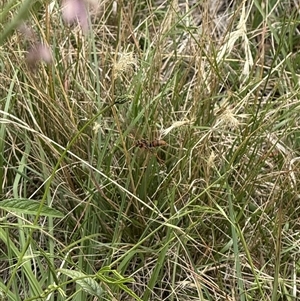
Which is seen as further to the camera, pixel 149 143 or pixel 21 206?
pixel 149 143

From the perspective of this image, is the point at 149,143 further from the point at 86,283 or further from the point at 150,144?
the point at 86,283

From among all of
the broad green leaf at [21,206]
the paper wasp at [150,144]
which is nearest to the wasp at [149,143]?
the paper wasp at [150,144]

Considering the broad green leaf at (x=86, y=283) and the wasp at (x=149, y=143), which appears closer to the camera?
the broad green leaf at (x=86, y=283)

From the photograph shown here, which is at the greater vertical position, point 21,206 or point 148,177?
point 21,206

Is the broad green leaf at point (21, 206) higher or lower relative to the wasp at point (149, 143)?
higher

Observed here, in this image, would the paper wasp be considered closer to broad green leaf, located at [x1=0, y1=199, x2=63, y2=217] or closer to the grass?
the grass

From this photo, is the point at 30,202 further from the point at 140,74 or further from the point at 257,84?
the point at 257,84

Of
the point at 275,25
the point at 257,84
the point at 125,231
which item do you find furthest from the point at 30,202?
the point at 275,25

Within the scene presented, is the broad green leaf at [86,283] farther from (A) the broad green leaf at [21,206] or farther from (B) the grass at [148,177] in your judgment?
(B) the grass at [148,177]

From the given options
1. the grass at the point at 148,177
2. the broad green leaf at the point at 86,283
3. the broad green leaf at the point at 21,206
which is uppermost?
the broad green leaf at the point at 21,206

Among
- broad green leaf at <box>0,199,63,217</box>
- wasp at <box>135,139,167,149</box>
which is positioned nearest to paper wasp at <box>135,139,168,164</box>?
wasp at <box>135,139,167,149</box>

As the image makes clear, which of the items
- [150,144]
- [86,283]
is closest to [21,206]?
[86,283]
